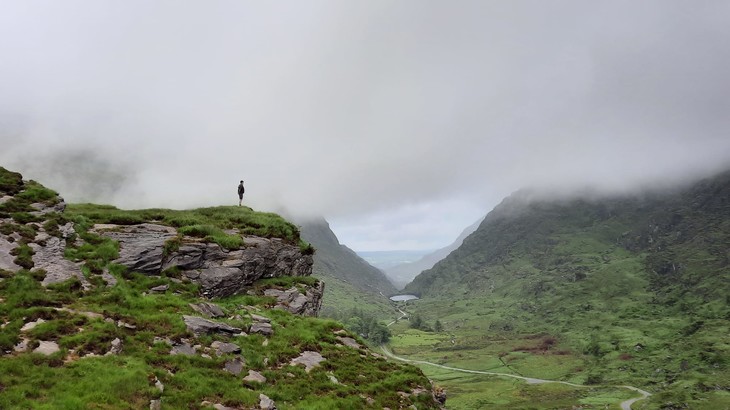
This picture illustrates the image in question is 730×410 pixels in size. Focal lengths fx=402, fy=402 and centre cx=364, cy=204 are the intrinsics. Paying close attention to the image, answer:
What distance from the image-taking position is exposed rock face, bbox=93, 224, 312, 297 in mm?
41219

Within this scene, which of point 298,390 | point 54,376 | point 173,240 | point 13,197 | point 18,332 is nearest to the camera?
point 54,376

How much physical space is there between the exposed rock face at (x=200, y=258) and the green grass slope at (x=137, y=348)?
4.71 feet

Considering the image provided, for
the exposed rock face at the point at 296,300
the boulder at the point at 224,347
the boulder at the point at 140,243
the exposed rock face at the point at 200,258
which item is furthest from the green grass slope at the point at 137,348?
the exposed rock face at the point at 296,300

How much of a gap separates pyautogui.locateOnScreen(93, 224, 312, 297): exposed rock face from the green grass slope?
144cm

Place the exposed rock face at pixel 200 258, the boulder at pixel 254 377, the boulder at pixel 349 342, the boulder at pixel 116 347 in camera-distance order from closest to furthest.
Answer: the boulder at pixel 116 347
the boulder at pixel 254 377
the boulder at pixel 349 342
the exposed rock face at pixel 200 258

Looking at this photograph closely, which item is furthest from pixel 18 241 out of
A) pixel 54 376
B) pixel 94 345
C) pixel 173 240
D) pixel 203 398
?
pixel 203 398

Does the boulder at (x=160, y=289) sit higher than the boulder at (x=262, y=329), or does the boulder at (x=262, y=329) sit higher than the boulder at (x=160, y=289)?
the boulder at (x=160, y=289)

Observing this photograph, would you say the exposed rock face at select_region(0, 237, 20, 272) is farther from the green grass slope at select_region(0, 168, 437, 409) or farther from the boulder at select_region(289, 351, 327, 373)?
the boulder at select_region(289, 351, 327, 373)

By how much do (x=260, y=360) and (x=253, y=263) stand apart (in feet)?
60.1

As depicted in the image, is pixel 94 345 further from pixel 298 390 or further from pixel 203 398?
pixel 298 390

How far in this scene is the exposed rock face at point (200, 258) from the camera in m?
41.2

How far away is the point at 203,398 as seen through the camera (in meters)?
25.0

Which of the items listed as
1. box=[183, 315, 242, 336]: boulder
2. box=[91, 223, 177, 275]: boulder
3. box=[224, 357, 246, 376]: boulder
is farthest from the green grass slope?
box=[91, 223, 177, 275]: boulder

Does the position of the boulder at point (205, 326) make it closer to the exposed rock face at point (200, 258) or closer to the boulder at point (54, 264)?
the exposed rock face at point (200, 258)
